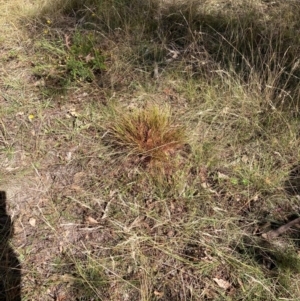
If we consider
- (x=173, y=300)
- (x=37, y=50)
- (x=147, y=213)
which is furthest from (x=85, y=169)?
(x=37, y=50)

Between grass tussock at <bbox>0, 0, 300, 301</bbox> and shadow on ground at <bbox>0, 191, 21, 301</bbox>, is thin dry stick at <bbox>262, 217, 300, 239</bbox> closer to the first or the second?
grass tussock at <bbox>0, 0, 300, 301</bbox>

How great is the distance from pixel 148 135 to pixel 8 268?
1208 mm

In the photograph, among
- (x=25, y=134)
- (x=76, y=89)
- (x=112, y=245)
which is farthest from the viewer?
(x=76, y=89)

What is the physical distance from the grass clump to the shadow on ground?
2.99ft

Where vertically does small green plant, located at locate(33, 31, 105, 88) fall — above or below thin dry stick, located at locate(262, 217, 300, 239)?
above

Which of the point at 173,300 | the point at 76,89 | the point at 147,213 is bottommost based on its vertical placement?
the point at 173,300

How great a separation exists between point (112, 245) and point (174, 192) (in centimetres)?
53

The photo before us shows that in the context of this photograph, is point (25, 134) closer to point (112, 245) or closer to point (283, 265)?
point (112, 245)

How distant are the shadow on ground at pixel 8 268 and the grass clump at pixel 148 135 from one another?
2.99 feet

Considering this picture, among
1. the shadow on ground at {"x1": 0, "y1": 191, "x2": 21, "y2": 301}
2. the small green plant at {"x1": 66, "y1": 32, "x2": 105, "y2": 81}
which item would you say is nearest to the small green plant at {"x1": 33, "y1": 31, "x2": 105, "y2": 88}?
the small green plant at {"x1": 66, "y1": 32, "x2": 105, "y2": 81}

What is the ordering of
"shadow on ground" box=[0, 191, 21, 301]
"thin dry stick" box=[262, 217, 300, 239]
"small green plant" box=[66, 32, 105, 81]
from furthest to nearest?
"small green plant" box=[66, 32, 105, 81]
"thin dry stick" box=[262, 217, 300, 239]
"shadow on ground" box=[0, 191, 21, 301]

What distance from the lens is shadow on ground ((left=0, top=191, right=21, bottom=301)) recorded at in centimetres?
185

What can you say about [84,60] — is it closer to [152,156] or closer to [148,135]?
[148,135]

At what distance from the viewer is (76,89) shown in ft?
9.78
